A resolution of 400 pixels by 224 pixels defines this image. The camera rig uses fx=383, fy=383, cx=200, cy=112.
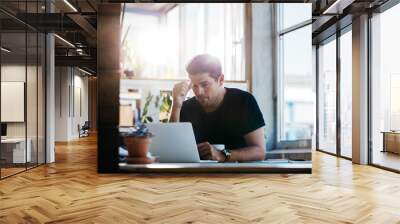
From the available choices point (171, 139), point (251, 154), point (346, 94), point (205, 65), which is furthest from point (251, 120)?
point (346, 94)

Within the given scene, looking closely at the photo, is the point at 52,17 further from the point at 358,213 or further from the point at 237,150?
the point at 358,213

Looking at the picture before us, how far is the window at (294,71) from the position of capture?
579 cm

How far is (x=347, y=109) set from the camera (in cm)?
830

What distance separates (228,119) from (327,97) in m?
4.91

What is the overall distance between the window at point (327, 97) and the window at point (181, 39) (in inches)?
163

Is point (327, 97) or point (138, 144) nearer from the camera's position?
point (138, 144)

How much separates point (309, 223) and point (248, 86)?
9.04ft

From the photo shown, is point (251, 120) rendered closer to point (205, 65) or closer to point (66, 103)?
point (205, 65)

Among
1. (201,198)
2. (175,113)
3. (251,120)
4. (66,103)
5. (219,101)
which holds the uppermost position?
(66,103)

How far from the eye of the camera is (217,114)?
5.69m

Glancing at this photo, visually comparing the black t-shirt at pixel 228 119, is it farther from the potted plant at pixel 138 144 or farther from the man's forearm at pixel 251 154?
the potted plant at pixel 138 144

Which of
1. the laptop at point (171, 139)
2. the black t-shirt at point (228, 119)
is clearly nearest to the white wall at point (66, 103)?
the laptop at point (171, 139)

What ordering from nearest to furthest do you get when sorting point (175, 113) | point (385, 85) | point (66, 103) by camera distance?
1. point (175, 113)
2. point (385, 85)
3. point (66, 103)

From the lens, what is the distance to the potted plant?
5637 mm
